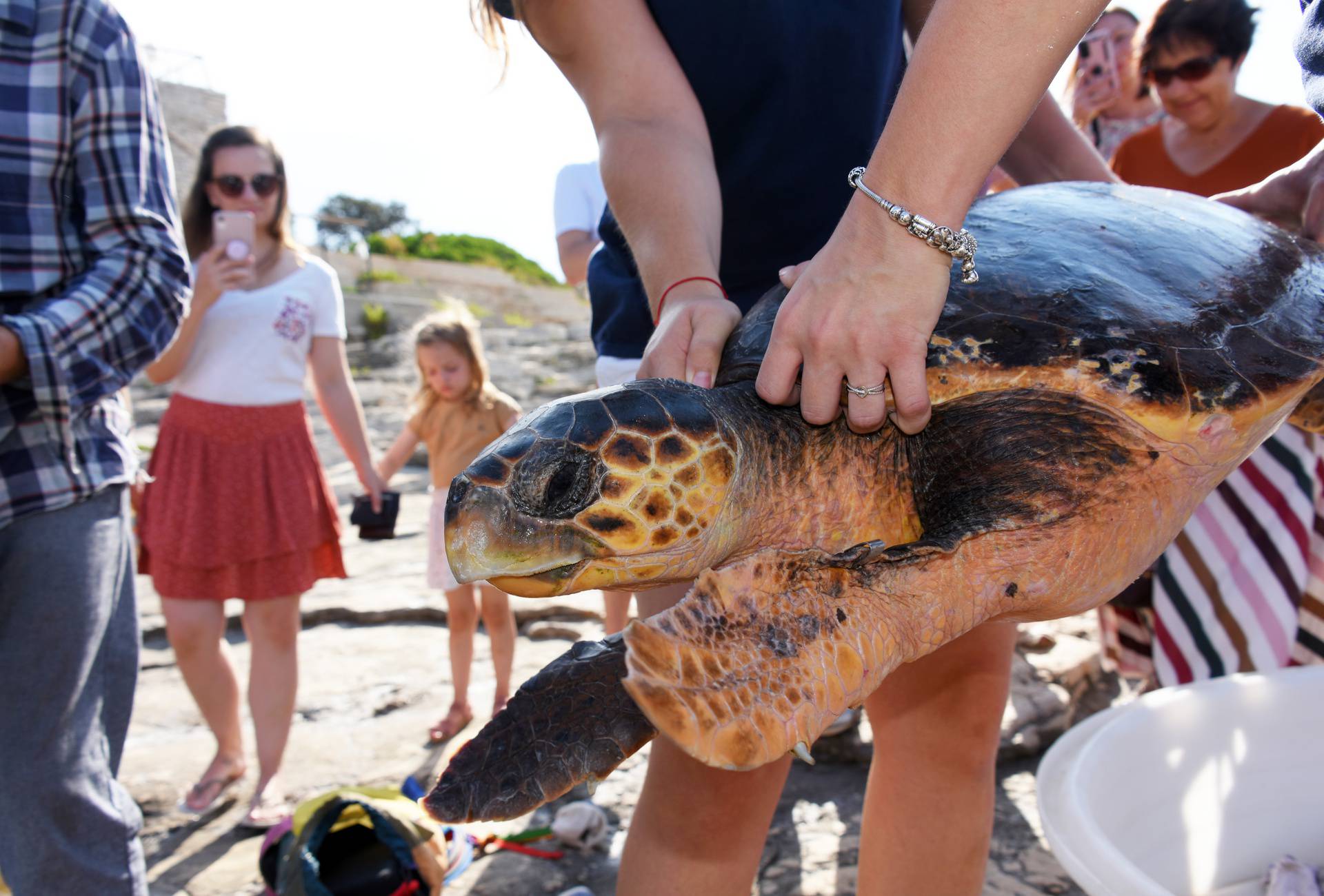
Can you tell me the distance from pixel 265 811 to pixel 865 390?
206 centimetres

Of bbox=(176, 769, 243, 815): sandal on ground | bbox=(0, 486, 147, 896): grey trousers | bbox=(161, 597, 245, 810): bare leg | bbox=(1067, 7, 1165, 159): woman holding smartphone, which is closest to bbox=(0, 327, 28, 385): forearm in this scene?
bbox=(0, 486, 147, 896): grey trousers

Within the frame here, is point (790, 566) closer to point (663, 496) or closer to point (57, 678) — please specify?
point (663, 496)

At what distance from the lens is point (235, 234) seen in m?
2.13

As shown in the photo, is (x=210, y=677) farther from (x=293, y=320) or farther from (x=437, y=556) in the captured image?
(x=293, y=320)

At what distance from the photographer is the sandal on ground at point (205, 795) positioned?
7.36 feet

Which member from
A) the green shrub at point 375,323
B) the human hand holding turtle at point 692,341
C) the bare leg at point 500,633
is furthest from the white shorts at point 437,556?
the green shrub at point 375,323

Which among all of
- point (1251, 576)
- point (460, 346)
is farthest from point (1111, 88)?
point (460, 346)

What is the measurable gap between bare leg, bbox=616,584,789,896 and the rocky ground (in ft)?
2.86

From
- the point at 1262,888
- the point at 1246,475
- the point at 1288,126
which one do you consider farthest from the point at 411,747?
the point at 1288,126

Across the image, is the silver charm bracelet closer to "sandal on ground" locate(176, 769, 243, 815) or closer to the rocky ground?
the rocky ground

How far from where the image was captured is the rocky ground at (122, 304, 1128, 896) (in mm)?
1874

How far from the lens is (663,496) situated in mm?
802

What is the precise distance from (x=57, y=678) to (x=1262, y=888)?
186 centimetres

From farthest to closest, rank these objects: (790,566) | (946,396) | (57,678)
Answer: (57,678), (946,396), (790,566)
